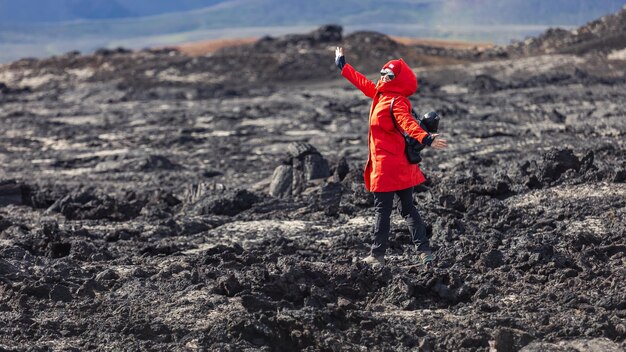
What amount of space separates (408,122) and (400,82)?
353mm

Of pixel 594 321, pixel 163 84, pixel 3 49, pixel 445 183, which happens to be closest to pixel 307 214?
pixel 445 183

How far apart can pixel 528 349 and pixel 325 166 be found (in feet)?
19.9

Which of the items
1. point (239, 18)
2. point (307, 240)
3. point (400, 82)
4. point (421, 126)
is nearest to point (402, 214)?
point (421, 126)

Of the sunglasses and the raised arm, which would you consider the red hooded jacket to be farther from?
the raised arm

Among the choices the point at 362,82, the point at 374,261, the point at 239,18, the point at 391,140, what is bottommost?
the point at 239,18

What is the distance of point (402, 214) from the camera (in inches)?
271

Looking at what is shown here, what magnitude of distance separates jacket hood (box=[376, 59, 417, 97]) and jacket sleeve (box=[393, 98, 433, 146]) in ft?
0.30

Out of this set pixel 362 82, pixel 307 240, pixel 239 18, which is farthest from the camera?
pixel 239 18

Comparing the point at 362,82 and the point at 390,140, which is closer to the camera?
the point at 390,140

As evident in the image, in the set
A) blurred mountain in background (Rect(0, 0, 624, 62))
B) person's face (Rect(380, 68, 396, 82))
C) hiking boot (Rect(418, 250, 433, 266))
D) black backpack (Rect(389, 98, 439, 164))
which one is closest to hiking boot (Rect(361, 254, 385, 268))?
hiking boot (Rect(418, 250, 433, 266))

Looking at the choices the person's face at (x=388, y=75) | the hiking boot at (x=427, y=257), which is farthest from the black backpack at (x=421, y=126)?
the hiking boot at (x=427, y=257)

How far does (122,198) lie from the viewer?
38.1 feet

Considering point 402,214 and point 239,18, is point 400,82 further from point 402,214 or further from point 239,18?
point 239,18

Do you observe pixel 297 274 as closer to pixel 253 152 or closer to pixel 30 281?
pixel 30 281
